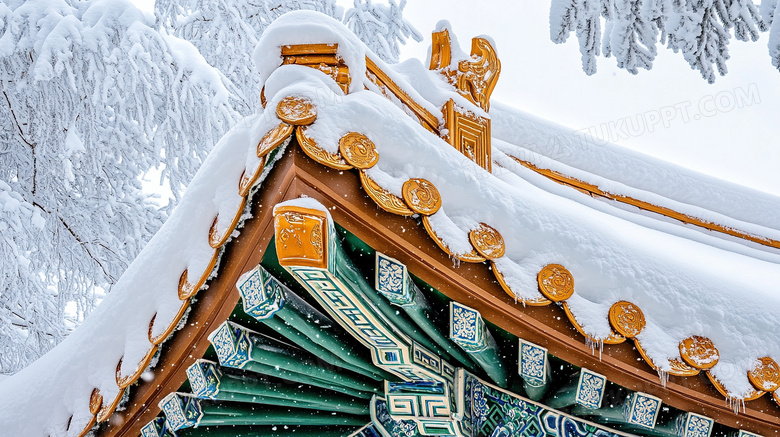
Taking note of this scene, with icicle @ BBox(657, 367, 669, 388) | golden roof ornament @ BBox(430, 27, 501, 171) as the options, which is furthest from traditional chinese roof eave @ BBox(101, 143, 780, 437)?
golden roof ornament @ BBox(430, 27, 501, 171)

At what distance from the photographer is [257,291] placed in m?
1.43

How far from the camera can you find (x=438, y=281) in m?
1.46

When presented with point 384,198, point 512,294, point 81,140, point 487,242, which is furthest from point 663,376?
point 81,140

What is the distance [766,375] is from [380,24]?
6874 mm

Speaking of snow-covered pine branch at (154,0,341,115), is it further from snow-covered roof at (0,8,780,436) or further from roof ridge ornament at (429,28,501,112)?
snow-covered roof at (0,8,780,436)

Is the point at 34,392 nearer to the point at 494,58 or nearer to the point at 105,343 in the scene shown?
the point at 105,343

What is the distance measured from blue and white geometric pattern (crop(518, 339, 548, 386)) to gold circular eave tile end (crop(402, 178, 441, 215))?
0.40 m

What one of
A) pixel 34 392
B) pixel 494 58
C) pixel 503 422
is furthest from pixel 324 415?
pixel 494 58

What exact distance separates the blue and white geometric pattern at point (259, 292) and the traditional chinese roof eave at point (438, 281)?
0.04 metres

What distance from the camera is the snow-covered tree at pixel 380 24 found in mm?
7770

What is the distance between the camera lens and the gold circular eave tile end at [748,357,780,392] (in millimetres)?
1454

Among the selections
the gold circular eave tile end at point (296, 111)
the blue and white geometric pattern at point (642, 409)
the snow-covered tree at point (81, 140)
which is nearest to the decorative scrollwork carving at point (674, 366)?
the blue and white geometric pattern at point (642, 409)

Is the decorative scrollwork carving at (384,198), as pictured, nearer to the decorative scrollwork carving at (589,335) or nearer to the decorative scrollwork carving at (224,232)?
the decorative scrollwork carving at (224,232)

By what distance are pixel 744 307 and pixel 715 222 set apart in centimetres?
221
